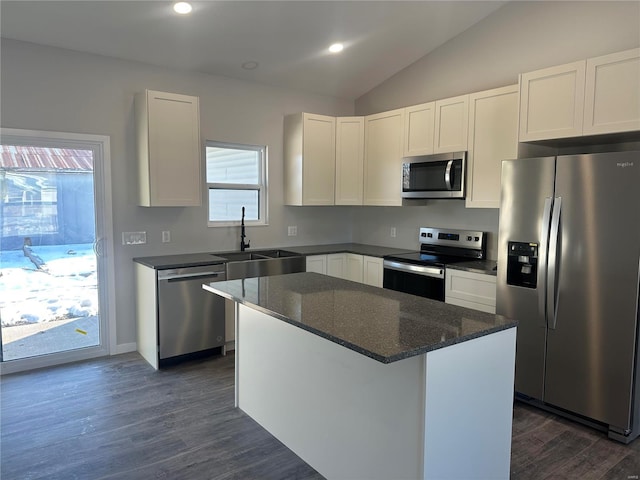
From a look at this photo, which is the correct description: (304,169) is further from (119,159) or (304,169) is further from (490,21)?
(490,21)

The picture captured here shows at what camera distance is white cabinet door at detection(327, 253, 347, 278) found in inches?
190

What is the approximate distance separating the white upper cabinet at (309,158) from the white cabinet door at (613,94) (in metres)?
2.58

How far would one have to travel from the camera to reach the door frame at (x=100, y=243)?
3701 millimetres

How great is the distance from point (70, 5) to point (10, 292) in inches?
89.8

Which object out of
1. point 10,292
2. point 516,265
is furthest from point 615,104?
point 10,292

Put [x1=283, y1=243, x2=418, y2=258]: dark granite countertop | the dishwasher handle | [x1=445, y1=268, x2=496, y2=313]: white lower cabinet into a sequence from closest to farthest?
[x1=445, y1=268, x2=496, y2=313]: white lower cabinet → the dishwasher handle → [x1=283, y1=243, x2=418, y2=258]: dark granite countertop

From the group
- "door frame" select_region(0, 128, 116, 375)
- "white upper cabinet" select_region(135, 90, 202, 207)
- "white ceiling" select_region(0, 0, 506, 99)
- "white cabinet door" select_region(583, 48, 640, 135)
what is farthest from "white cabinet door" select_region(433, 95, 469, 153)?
"door frame" select_region(0, 128, 116, 375)

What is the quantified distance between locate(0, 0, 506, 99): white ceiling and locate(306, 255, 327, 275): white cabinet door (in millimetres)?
1917

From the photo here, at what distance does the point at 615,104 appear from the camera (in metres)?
2.84

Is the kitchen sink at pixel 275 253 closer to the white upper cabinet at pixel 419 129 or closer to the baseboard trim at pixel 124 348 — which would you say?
the baseboard trim at pixel 124 348

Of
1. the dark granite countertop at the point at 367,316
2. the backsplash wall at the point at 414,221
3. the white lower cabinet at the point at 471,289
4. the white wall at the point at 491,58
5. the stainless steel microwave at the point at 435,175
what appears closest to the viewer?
the dark granite countertop at the point at 367,316

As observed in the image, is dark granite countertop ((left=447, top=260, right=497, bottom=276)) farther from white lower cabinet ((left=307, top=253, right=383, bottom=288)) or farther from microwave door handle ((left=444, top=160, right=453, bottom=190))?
white lower cabinet ((left=307, top=253, right=383, bottom=288))

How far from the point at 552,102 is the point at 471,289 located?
1.51 metres

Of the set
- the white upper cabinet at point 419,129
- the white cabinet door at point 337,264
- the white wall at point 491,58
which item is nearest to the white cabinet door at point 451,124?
the white upper cabinet at point 419,129
